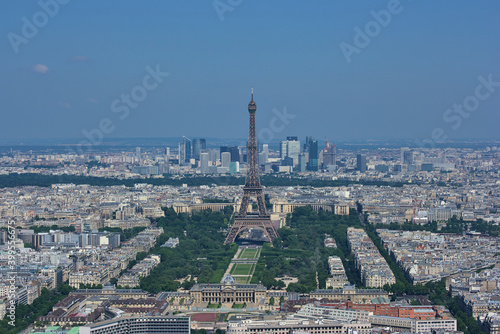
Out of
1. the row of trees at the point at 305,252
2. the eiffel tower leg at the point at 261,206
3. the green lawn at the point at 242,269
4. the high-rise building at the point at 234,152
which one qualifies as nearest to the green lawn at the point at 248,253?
the row of trees at the point at 305,252

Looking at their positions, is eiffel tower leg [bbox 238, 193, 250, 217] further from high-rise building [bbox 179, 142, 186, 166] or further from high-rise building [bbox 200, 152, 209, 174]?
high-rise building [bbox 179, 142, 186, 166]

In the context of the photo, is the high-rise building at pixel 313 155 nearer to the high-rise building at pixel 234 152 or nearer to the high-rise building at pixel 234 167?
the high-rise building at pixel 234 152

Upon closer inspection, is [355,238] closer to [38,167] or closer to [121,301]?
[121,301]

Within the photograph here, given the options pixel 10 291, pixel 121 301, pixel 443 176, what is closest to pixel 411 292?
pixel 121 301

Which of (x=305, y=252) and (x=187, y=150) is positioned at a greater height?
(x=187, y=150)

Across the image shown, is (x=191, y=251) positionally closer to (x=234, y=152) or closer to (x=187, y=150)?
(x=234, y=152)

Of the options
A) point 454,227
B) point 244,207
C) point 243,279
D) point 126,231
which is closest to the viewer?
point 243,279

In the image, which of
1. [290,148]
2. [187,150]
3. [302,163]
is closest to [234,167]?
[302,163]

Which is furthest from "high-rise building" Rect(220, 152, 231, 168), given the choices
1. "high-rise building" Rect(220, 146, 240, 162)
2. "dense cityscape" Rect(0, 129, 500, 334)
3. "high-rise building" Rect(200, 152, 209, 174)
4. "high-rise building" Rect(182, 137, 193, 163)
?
"dense cityscape" Rect(0, 129, 500, 334)
